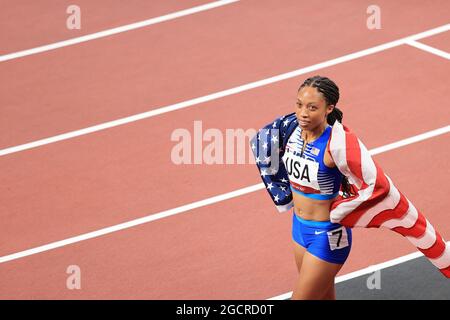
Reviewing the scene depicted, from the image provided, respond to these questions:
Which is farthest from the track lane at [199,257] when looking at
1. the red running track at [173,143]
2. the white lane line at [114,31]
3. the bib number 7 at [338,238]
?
the white lane line at [114,31]

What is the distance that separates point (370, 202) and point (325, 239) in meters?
0.42

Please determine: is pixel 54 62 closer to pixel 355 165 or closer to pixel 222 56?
pixel 222 56

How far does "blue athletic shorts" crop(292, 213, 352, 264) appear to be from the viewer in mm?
6680

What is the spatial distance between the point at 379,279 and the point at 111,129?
421cm

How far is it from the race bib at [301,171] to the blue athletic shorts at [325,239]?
292 mm

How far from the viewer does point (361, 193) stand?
6.61 meters

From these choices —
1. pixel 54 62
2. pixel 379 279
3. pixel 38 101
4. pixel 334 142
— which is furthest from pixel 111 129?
pixel 334 142

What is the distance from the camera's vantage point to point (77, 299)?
810 centimetres

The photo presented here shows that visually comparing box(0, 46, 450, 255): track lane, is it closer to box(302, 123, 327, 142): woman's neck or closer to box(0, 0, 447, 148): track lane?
box(0, 0, 447, 148): track lane
